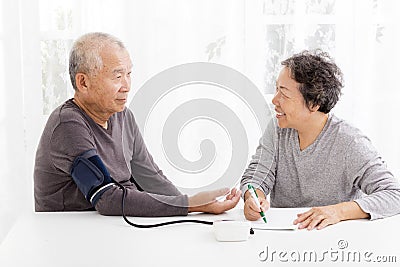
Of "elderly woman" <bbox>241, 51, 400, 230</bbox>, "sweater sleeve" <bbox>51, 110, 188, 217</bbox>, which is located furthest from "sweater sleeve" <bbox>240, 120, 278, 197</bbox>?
"sweater sleeve" <bbox>51, 110, 188, 217</bbox>

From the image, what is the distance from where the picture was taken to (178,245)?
66.1 inches

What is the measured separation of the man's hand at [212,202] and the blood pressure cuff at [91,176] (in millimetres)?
244

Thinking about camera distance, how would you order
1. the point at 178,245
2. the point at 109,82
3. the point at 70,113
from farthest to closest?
the point at 109,82
the point at 70,113
the point at 178,245

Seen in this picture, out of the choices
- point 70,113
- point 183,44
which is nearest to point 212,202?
point 70,113

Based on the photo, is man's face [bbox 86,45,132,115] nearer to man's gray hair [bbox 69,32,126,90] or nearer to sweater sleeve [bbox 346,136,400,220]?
man's gray hair [bbox 69,32,126,90]

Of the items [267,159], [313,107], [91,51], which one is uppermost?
[91,51]

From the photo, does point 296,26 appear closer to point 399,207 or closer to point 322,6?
point 322,6

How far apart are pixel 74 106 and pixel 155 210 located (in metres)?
0.44

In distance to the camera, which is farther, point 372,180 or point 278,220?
point 372,180

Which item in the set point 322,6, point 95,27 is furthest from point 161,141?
point 322,6

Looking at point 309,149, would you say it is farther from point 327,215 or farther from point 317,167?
point 327,215

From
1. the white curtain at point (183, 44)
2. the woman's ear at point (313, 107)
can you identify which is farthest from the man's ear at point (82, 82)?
the white curtain at point (183, 44)

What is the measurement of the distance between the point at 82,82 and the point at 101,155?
0.25 m

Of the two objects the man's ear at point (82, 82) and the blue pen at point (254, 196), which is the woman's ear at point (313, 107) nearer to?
the blue pen at point (254, 196)
